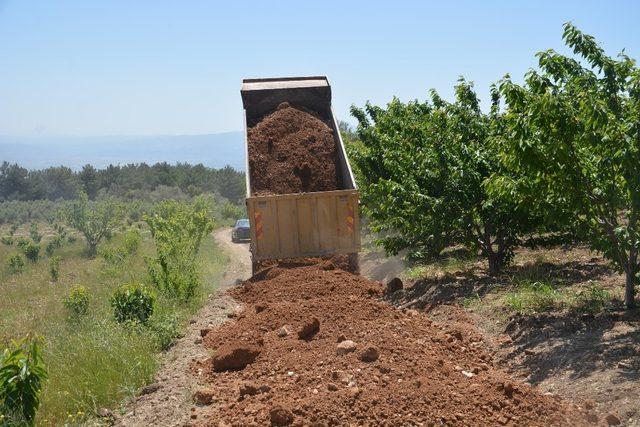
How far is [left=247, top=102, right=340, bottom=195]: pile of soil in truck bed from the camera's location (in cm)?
1313

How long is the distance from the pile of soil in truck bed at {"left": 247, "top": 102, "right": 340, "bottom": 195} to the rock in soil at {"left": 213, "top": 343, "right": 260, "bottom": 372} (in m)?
6.13

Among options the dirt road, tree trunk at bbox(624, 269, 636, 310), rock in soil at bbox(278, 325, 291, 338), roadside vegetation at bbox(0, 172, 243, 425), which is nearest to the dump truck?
the dirt road

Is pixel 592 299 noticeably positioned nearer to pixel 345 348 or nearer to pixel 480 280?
pixel 480 280

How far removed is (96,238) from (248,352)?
33.7m

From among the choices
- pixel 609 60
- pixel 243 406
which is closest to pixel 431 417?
pixel 243 406

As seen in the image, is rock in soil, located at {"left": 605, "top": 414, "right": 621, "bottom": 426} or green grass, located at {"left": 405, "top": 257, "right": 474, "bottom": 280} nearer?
rock in soil, located at {"left": 605, "top": 414, "right": 621, "bottom": 426}

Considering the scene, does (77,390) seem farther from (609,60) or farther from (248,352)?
(609,60)

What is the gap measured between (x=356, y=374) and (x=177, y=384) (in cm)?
197

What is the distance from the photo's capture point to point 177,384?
6688mm

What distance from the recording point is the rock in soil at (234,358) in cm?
693

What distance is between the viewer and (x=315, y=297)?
1011cm

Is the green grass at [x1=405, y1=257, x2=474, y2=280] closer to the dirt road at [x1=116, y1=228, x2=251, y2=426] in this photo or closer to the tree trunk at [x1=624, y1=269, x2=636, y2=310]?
the dirt road at [x1=116, y1=228, x2=251, y2=426]

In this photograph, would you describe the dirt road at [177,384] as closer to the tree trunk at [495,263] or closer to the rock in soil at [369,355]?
the rock in soil at [369,355]

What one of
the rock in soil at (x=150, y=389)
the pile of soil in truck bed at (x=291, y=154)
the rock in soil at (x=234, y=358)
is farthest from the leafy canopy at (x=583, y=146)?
the pile of soil in truck bed at (x=291, y=154)
